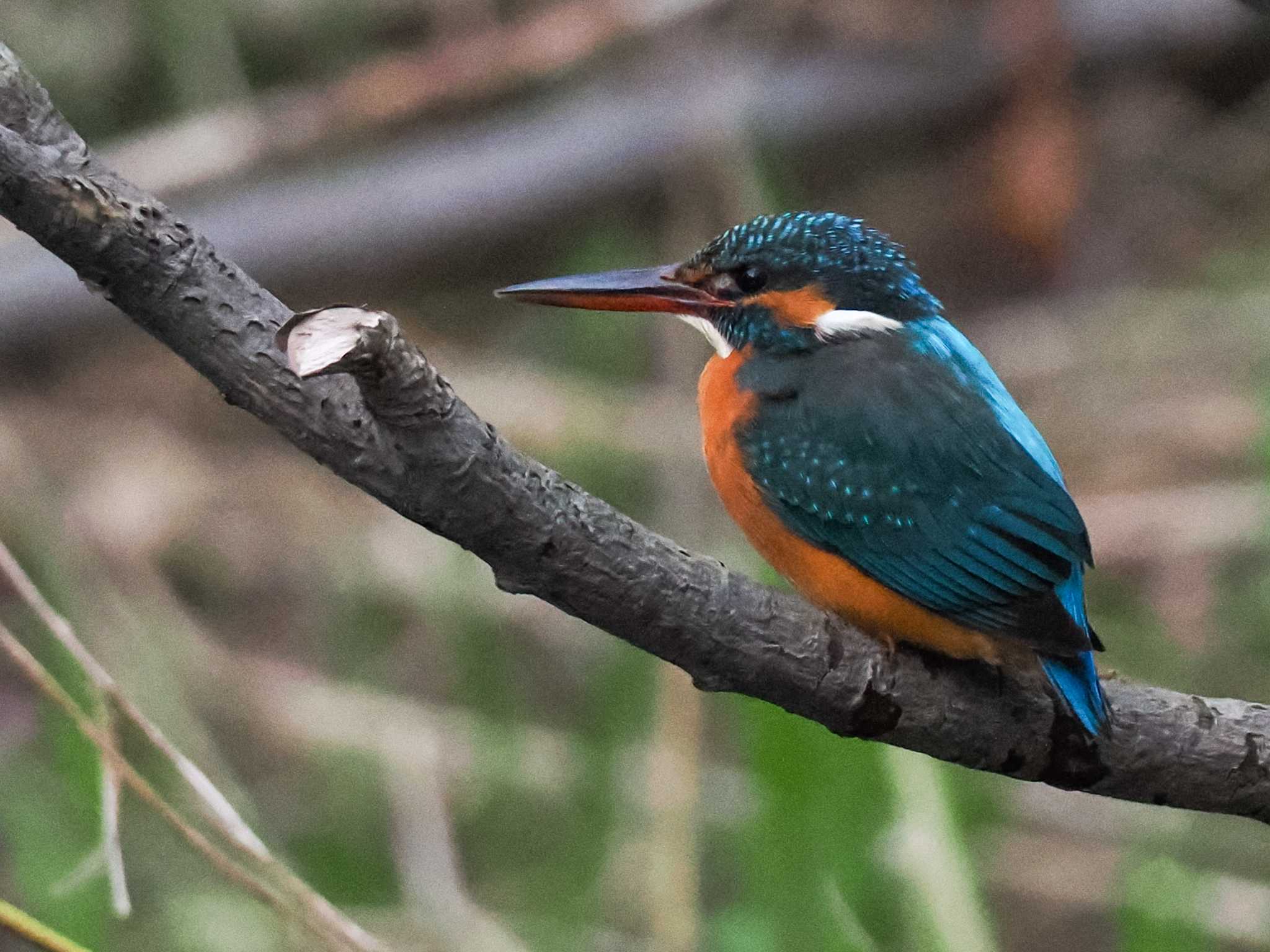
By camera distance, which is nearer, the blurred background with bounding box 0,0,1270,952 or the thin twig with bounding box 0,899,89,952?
the thin twig with bounding box 0,899,89,952

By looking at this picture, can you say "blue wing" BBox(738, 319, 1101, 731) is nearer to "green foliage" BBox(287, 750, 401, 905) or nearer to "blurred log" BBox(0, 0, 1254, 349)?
"green foliage" BBox(287, 750, 401, 905)

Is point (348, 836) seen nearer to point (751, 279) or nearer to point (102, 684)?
point (102, 684)

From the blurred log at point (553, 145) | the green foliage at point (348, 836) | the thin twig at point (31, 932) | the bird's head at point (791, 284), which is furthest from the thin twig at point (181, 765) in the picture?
the blurred log at point (553, 145)

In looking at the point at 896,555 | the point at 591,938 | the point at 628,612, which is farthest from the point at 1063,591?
the point at 591,938

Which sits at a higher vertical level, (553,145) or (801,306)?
(553,145)

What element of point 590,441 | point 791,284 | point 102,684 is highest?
point 590,441

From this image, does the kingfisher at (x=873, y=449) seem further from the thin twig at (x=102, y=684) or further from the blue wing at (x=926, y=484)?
the thin twig at (x=102, y=684)

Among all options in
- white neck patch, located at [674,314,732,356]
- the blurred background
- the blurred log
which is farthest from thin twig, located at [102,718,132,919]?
the blurred log

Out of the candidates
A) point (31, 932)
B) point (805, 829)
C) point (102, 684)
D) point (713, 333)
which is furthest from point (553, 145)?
point (31, 932)
